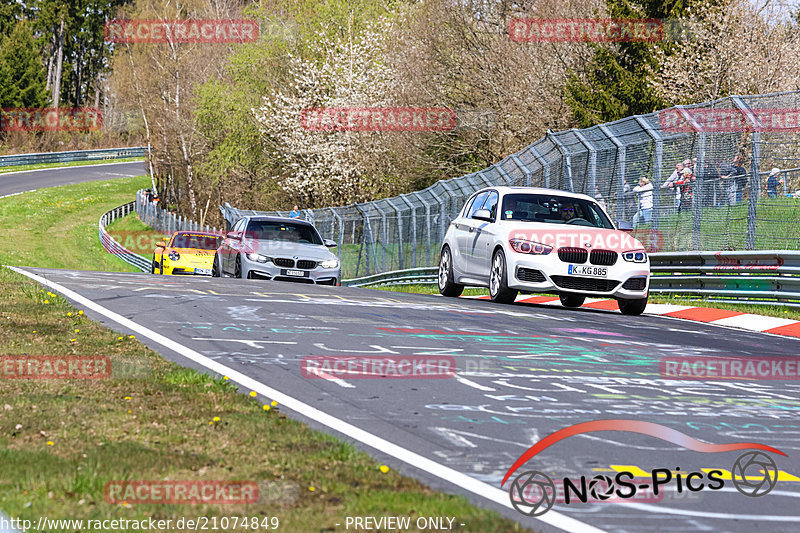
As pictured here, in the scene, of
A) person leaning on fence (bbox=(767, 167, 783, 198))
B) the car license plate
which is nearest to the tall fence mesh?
person leaning on fence (bbox=(767, 167, 783, 198))

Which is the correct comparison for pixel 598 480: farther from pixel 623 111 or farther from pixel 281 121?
pixel 281 121

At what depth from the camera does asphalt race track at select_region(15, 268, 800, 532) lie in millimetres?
4953

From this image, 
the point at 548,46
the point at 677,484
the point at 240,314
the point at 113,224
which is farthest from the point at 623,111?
the point at 113,224

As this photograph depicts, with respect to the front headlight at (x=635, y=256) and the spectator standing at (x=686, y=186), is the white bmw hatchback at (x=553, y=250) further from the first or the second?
the spectator standing at (x=686, y=186)

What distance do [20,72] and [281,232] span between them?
239 feet

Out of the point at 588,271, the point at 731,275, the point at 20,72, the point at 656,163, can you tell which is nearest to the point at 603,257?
the point at 588,271

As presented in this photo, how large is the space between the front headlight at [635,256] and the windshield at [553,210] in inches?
34.6

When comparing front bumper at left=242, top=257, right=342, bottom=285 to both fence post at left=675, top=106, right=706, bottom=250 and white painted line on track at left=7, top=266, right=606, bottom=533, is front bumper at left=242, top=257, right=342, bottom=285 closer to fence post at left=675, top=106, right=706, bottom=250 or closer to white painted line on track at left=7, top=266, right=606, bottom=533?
fence post at left=675, top=106, right=706, bottom=250

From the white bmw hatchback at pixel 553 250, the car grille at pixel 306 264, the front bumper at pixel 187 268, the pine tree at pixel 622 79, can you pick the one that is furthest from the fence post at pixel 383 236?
the white bmw hatchback at pixel 553 250

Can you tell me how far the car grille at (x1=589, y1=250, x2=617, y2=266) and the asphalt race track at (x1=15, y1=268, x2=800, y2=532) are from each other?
0.81 metres

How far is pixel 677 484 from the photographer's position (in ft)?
16.4

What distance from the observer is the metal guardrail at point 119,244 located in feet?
149

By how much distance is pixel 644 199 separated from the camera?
17.9 m

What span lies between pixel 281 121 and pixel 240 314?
3677 cm
